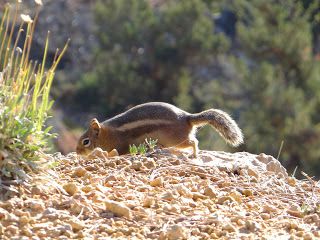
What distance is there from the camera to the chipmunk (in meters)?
6.96

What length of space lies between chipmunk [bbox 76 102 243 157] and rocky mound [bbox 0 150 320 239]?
138 centimetres

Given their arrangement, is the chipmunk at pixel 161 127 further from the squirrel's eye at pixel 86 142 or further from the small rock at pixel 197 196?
the small rock at pixel 197 196

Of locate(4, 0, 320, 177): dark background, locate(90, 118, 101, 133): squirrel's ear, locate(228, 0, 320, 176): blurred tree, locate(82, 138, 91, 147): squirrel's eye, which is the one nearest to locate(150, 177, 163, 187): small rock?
locate(90, 118, 101, 133): squirrel's ear

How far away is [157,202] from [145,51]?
73.5ft

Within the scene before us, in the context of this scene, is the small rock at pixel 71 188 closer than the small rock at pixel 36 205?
No

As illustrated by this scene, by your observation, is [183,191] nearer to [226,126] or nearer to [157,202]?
[157,202]

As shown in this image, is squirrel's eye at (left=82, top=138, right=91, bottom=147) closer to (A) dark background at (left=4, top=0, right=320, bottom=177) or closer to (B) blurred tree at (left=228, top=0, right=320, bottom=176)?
(A) dark background at (left=4, top=0, right=320, bottom=177)

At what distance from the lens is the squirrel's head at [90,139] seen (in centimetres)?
794

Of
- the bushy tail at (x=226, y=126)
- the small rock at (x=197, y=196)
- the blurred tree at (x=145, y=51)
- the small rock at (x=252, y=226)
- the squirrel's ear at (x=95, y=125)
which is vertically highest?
the blurred tree at (x=145, y=51)

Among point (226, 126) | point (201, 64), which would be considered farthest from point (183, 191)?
point (201, 64)

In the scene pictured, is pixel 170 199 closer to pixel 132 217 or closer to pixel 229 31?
pixel 132 217

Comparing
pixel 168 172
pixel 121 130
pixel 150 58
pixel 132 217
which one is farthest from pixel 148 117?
pixel 150 58

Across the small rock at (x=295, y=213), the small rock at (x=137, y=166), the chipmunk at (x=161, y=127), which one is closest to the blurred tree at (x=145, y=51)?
the chipmunk at (x=161, y=127)

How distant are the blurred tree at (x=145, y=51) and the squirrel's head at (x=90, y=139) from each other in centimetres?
1667
